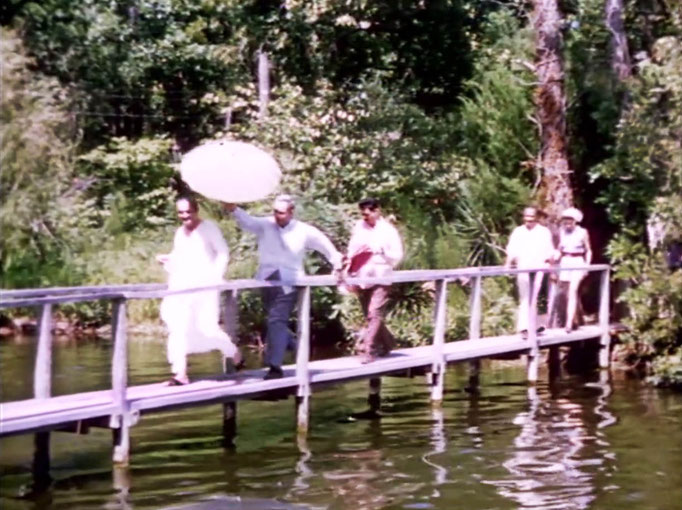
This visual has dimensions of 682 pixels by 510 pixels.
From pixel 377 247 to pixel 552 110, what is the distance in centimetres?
606

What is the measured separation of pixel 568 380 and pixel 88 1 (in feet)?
62.7

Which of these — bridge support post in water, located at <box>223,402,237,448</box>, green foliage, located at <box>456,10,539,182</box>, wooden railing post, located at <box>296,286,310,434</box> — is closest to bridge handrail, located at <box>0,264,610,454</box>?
wooden railing post, located at <box>296,286,310,434</box>

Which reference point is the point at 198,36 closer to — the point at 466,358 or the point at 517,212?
the point at 517,212

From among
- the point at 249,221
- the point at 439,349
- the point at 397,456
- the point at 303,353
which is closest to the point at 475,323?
the point at 439,349

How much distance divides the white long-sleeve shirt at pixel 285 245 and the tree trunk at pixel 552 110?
7.32 metres

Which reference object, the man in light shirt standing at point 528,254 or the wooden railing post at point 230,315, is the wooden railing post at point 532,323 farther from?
the wooden railing post at point 230,315

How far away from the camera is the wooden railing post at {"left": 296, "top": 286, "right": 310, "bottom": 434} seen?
41.1ft

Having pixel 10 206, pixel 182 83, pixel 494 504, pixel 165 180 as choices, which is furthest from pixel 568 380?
A: pixel 182 83

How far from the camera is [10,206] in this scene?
87.2ft

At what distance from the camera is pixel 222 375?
1253 cm

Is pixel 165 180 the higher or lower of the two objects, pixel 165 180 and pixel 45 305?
the higher

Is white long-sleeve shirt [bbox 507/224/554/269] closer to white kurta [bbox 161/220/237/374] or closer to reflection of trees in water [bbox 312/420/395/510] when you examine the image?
reflection of trees in water [bbox 312/420/395/510]

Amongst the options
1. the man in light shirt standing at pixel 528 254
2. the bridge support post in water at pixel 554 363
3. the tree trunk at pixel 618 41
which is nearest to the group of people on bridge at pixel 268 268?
the man in light shirt standing at pixel 528 254

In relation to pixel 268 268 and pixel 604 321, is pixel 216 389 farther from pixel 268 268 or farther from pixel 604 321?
pixel 604 321
